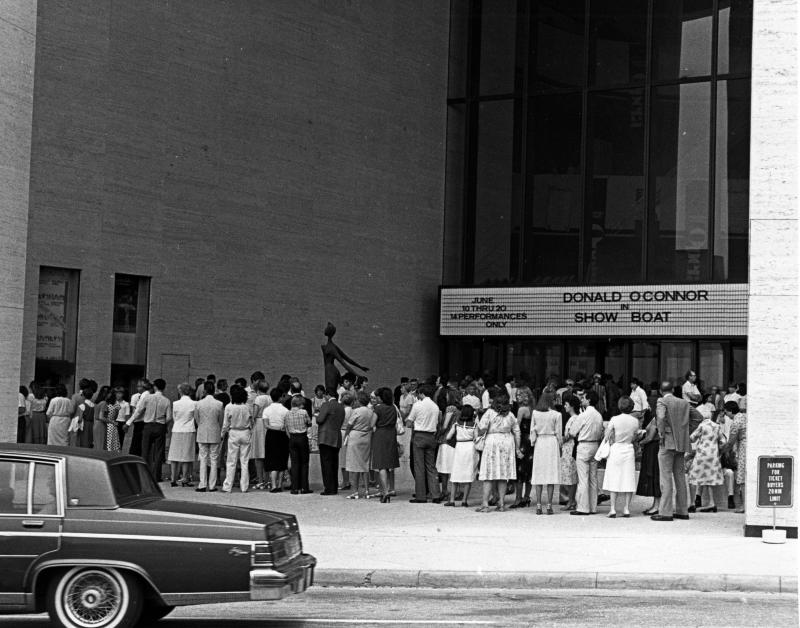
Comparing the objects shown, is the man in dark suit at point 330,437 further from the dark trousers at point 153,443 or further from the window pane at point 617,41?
the window pane at point 617,41

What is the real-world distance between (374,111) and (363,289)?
5.07 metres

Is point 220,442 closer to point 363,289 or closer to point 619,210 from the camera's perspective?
point 363,289

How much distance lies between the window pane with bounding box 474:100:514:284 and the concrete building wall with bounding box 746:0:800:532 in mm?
21082

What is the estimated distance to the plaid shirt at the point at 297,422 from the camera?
782 inches

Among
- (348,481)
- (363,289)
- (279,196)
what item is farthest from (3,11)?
(363,289)

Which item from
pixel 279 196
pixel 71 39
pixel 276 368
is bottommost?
pixel 276 368

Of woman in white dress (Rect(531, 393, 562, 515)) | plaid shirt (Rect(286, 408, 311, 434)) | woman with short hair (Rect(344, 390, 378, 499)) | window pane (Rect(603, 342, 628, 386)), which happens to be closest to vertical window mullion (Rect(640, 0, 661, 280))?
window pane (Rect(603, 342, 628, 386))

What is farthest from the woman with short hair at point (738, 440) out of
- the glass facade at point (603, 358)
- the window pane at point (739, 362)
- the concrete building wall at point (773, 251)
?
the window pane at point (739, 362)

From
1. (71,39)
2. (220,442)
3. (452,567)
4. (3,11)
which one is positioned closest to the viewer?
(452,567)

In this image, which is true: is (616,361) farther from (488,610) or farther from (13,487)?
(13,487)

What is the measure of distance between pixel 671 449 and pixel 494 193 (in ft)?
68.7

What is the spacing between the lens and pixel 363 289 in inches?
1351

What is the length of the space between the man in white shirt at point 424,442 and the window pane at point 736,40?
1944cm

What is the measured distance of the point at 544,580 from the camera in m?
12.0
